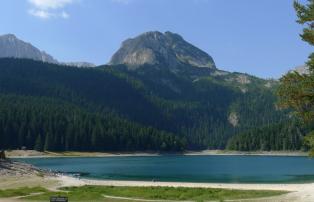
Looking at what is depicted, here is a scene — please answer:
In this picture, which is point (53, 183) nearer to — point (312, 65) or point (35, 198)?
point (35, 198)

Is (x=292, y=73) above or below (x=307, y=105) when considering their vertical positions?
above

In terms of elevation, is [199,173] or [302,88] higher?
[302,88]

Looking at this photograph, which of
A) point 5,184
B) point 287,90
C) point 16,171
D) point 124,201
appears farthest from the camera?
point 16,171

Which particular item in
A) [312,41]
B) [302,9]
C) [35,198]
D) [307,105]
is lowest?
[35,198]

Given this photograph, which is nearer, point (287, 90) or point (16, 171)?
point (287, 90)

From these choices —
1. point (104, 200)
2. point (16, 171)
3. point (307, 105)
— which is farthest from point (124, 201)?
point (16, 171)

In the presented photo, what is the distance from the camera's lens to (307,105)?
33.5m

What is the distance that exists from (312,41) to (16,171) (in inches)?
3081

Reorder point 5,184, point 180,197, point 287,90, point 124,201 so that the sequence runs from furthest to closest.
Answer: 1. point 5,184
2. point 180,197
3. point 124,201
4. point 287,90

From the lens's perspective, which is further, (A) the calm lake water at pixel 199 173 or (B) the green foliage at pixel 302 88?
(A) the calm lake water at pixel 199 173

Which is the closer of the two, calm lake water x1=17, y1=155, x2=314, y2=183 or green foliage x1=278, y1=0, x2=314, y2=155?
green foliage x1=278, y1=0, x2=314, y2=155

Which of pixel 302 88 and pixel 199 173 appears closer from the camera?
pixel 302 88

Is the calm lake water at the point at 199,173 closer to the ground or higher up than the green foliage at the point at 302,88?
closer to the ground

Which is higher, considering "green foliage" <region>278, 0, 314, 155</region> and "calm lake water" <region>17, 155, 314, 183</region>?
"green foliage" <region>278, 0, 314, 155</region>
